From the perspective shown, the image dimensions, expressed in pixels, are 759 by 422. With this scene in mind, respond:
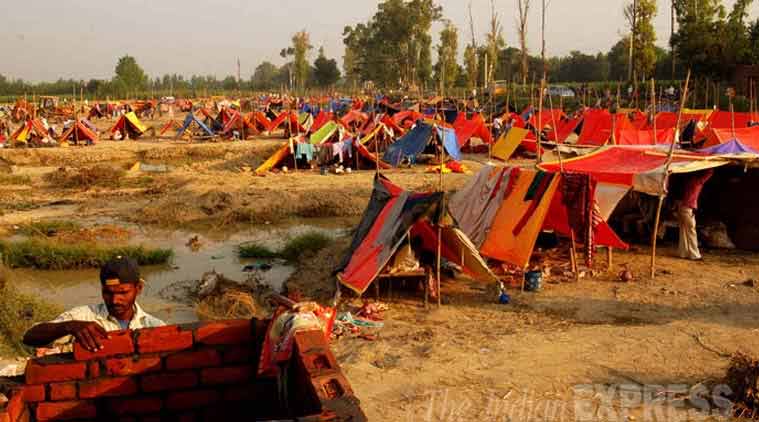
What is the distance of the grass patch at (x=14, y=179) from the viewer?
1785 cm

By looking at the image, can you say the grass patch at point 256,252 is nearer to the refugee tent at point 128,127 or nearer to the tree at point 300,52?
the refugee tent at point 128,127

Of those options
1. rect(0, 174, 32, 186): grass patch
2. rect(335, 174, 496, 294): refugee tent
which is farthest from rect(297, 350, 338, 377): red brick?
rect(0, 174, 32, 186): grass patch

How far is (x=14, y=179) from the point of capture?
59.3ft

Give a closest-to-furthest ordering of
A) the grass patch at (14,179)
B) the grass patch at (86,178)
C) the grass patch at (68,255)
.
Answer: the grass patch at (68,255) → the grass patch at (86,178) → the grass patch at (14,179)

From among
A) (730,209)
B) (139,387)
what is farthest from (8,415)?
(730,209)

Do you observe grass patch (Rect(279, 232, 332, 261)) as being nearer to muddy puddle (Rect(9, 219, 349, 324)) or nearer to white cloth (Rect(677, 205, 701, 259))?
muddy puddle (Rect(9, 219, 349, 324))

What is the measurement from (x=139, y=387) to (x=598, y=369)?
11.6 feet

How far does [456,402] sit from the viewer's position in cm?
479

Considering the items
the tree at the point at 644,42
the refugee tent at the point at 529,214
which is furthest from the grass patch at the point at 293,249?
the tree at the point at 644,42

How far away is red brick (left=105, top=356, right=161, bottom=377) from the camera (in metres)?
2.93

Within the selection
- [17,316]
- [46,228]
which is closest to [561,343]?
[17,316]

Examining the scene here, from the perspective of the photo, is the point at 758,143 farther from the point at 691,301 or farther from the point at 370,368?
the point at 370,368

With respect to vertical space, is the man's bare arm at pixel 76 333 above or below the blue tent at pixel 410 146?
below

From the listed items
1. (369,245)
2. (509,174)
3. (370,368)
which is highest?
(509,174)
